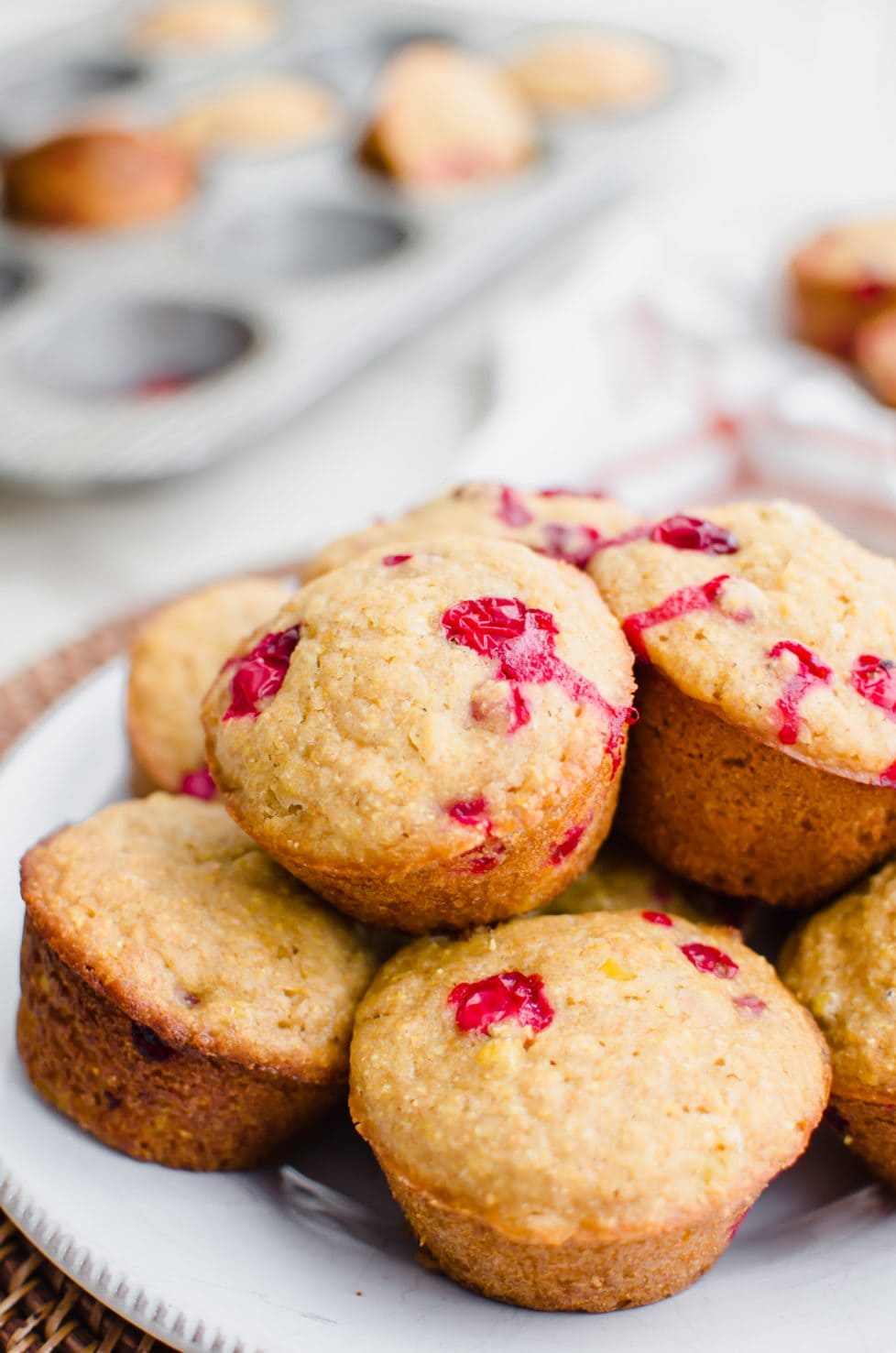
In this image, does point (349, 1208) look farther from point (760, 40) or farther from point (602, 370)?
point (760, 40)

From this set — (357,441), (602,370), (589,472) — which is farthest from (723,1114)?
(357,441)

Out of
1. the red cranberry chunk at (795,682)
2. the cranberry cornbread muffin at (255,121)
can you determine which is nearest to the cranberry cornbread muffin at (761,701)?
the red cranberry chunk at (795,682)

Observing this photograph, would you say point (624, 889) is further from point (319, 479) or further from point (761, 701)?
point (319, 479)

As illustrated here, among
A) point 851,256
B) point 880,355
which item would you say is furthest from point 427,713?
point 851,256

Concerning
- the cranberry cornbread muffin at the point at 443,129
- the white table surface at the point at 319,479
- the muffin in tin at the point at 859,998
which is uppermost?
the cranberry cornbread muffin at the point at 443,129

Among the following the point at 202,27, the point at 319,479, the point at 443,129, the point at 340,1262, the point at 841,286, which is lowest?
the point at 319,479

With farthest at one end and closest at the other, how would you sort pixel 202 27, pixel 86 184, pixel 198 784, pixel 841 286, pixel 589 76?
pixel 202 27
pixel 589 76
pixel 86 184
pixel 841 286
pixel 198 784

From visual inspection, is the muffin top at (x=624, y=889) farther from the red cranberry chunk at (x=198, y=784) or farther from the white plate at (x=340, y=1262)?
the red cranberry chunk at (x=198, y=784)
